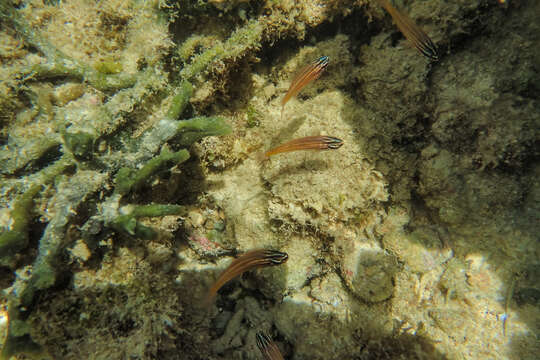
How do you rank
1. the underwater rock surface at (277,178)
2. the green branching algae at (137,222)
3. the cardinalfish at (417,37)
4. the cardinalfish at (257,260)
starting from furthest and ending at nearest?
the cardinalfish at (417,37) < the cardinalfish at (257,260) < the underwater rock surface at (277,178) < the green branching algae at (137,222)

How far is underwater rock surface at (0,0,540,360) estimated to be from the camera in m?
2.60

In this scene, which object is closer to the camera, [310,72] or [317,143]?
[317,143]

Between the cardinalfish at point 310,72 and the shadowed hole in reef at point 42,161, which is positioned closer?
the shadowed hole in reef at point 42,161

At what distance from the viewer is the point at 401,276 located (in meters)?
3.30

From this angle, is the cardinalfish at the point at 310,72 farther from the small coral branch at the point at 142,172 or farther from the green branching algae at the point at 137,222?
the green branching algae at the point at 137,222

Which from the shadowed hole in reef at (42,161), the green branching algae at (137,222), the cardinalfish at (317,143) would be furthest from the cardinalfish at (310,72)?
the shadowed hole in reef at (42,161)

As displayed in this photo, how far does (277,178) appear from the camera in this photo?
3352 mm

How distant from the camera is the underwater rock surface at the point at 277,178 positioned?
8.54 feet

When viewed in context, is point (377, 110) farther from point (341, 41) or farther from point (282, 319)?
point (282, 319)

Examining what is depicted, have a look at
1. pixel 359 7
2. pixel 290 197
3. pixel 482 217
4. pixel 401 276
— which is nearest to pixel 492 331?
pixel 401 276

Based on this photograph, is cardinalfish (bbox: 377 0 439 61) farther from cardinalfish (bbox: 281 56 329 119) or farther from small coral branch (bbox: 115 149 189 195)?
small coral branch (bbox: 115 149 189 195)

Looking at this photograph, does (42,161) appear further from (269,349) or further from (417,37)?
(417,37)

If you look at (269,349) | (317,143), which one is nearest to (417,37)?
(317,143)

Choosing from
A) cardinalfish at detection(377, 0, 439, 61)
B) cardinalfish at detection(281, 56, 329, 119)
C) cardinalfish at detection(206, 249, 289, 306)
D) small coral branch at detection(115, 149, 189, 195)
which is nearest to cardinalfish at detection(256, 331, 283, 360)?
cardinalfish at detection(206, 249, 289, 306)
